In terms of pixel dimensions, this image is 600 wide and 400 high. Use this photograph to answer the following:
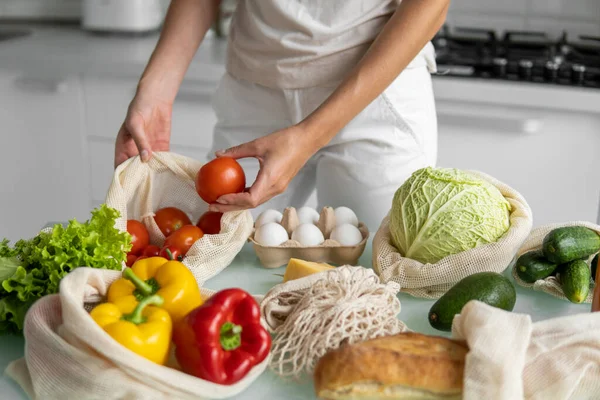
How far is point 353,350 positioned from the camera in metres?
0.85

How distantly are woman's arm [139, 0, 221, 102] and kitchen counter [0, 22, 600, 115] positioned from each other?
759mm

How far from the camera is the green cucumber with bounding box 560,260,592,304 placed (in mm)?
1123

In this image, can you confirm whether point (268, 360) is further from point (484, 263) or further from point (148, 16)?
point (148, 16)

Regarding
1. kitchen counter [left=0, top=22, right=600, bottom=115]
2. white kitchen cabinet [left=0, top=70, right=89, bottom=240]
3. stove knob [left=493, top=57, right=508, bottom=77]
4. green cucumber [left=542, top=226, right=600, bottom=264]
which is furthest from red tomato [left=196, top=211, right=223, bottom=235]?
white kitchen cabinet [left=0, top=70, right=89, bottom=240]

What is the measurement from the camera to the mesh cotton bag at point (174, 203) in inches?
47.2

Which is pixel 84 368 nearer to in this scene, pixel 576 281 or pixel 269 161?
pixel 269 161

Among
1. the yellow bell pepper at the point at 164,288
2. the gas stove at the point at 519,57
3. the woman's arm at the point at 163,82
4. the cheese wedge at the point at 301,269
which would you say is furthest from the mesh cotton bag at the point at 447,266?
the gas stove at the point at 519,57

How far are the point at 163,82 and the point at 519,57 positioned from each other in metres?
1.34

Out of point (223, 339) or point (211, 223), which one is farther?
point (211, 223)

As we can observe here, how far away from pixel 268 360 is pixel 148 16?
226 centimetres

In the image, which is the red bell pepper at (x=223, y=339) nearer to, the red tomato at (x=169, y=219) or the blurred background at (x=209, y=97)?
the red tomato at (x=169, y=219)

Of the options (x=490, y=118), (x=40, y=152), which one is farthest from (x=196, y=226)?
(x=40, y=152)

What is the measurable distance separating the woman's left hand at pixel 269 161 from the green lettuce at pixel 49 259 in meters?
0.20

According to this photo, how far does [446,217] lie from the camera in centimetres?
121
